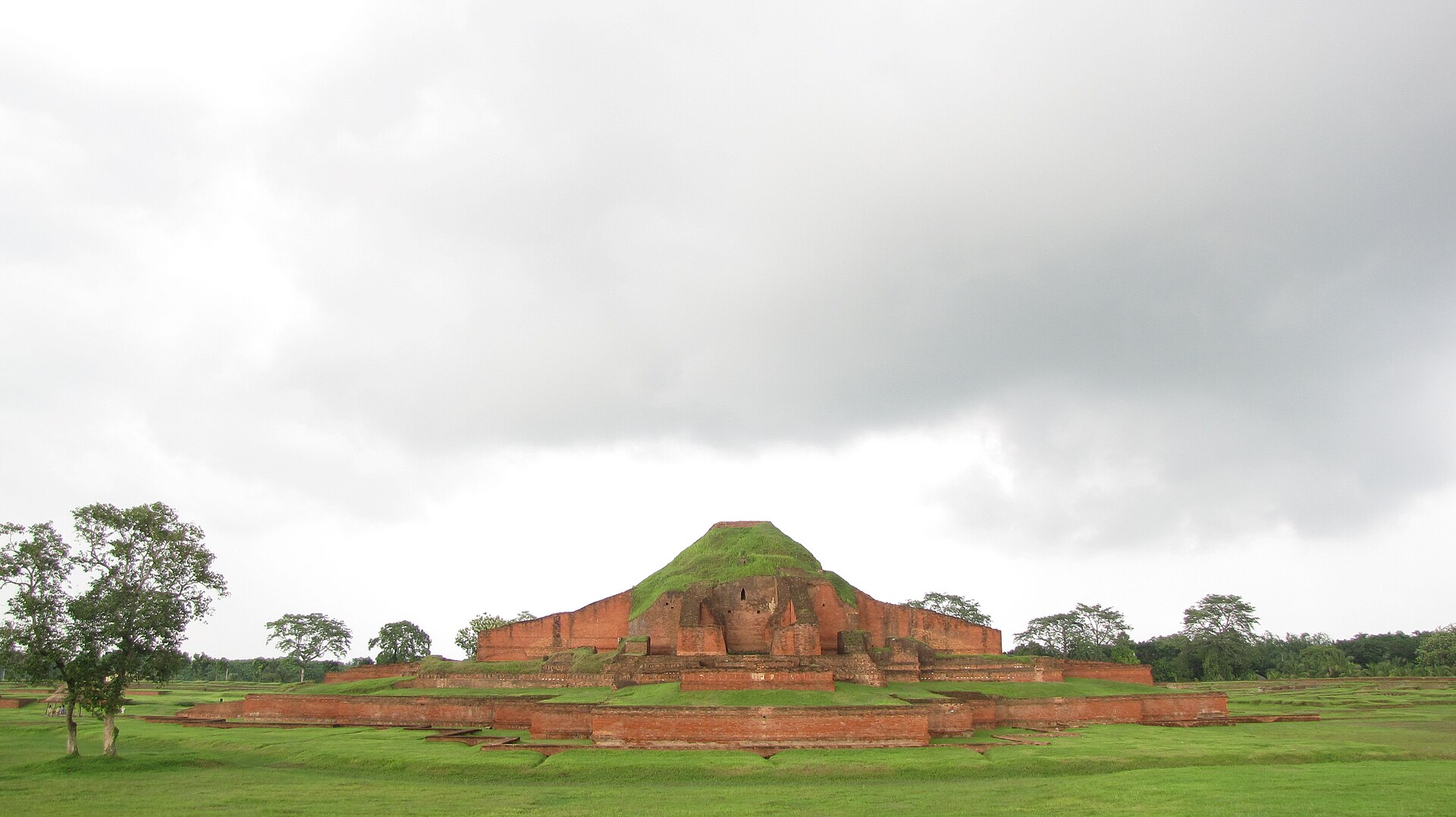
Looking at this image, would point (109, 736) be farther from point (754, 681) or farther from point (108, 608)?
point (754, 681)

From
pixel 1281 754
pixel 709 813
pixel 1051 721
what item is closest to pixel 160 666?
pixel 709 813

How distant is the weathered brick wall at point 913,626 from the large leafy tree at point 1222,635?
27981mm

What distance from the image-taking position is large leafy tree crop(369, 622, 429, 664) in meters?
52.5

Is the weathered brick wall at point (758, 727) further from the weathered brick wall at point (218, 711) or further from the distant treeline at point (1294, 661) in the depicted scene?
the distant treeline at point (1294, 661)

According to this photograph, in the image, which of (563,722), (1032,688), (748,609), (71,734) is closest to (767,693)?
(563,722)

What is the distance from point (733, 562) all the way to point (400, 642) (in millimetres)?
29285

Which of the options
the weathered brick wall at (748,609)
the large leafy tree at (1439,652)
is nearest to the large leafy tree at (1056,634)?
the large leafy tree at (1439,652)

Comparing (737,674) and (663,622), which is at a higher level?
(663,622)

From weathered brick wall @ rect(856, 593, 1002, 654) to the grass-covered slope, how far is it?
1.01m

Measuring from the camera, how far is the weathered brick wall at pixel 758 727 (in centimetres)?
1852

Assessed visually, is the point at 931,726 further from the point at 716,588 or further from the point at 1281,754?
the point at 716,588

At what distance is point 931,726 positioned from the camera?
20172mm

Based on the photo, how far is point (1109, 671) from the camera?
32.1 meters

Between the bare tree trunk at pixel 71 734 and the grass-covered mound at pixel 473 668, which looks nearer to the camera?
the bare tree trunk at pixel 71 734
